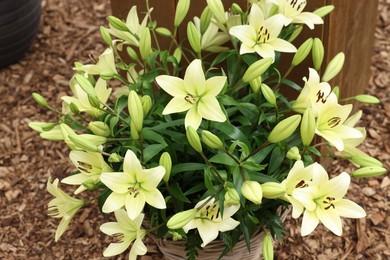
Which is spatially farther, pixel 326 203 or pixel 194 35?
pixel 194 35

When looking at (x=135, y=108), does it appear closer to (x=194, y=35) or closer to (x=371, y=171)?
(x=194, y=35)

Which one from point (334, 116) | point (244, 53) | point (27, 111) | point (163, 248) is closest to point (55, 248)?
point (163, 248)

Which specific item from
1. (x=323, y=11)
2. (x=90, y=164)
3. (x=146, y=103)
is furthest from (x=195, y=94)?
(x=323, y=11)

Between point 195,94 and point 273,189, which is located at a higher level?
point 195,94

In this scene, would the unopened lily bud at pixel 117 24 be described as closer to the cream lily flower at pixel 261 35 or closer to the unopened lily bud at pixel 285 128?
the cream lily flower at pixel 261 35

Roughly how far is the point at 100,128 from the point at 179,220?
345 millimetres

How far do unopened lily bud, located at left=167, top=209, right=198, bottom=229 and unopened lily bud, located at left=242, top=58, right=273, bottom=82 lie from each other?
1.26 feet

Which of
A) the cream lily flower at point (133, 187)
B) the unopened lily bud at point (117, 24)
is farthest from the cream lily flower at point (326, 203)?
the unopened lily bud at point (117, 24)

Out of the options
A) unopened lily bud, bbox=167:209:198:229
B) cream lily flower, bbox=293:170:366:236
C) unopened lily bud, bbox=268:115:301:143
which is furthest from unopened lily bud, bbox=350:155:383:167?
unopened lily bud, bbox=167:209:198:229

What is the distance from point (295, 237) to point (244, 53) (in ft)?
2.65

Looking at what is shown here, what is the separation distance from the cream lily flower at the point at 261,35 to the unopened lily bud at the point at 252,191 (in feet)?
1.21

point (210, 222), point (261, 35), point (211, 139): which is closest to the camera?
point (211, 139)

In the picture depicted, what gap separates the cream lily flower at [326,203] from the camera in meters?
1.67

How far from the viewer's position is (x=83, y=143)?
5.57 ft
